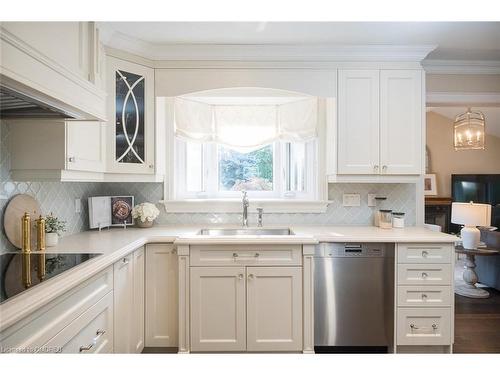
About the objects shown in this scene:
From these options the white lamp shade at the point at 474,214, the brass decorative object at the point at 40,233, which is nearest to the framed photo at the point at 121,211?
the brass decorative object at the point at 40,233

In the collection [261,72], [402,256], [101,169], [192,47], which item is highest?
[192,47]

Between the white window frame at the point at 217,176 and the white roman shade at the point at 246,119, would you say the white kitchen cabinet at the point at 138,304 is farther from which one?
the white roman shade at the point at 246,119

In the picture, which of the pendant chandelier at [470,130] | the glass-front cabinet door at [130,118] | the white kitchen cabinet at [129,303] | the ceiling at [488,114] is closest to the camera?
the white kitchen cabinet at [129,303]

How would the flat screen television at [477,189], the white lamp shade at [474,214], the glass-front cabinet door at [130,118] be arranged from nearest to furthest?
1. the glass-front cabinet door at [130,118]
2. the white lamp shade at [474,214]
3. the flat screen television at [477,189]

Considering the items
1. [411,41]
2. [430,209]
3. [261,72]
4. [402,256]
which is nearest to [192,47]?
[261,72]

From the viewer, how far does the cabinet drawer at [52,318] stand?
1046mm

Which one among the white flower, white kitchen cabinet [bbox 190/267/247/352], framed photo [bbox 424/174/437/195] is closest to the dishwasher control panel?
white kitchen cabinet [bbox 190/267/247/352]

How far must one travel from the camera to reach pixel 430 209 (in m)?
7.09

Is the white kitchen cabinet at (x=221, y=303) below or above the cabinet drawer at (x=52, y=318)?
below

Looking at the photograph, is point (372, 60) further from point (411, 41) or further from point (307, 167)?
point (307, 167)

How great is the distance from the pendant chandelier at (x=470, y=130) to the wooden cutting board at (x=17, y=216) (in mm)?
4479

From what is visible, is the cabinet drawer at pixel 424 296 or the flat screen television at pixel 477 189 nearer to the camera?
the cabinet drawer at pixel 424 296

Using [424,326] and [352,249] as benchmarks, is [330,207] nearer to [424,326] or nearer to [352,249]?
[352,249]

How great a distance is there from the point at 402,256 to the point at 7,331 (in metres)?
2.21
